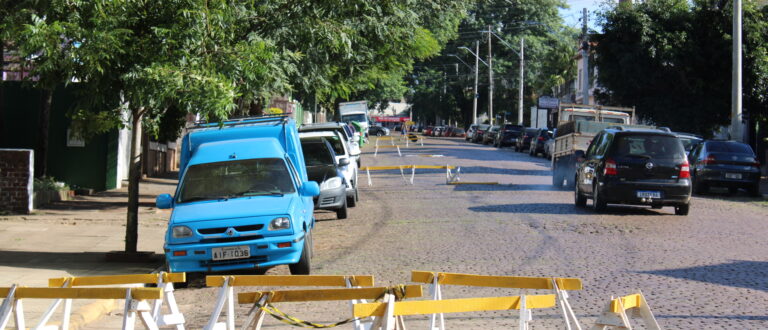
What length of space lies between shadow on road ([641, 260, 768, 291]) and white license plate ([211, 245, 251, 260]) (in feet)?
15.3

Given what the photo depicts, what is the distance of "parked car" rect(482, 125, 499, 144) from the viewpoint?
64469 millimetres

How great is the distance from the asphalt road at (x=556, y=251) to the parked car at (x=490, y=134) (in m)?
40.5

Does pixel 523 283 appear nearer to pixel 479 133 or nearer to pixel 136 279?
pixel 136 279

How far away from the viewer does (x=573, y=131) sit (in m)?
28.2

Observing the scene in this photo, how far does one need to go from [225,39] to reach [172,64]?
139 cm

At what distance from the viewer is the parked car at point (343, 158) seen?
19.8m

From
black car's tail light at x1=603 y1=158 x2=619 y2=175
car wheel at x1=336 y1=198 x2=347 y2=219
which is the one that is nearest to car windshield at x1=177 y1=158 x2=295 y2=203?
car wheel at x1=336 y1=198 x2=347 y2=219

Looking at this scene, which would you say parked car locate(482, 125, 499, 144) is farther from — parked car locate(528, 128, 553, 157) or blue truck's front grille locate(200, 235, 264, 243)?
blue truck's front grille locate(200, 235, 264, 243)

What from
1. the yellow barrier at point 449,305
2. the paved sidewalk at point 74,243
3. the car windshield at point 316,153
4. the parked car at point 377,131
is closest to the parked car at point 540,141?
the paved sidewalk at point 74,243

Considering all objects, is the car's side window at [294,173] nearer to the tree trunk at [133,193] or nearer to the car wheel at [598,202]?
the tree trunk at [133,193]

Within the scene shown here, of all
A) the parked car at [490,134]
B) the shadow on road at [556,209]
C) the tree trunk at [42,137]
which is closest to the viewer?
the shadow on road at [556,209]

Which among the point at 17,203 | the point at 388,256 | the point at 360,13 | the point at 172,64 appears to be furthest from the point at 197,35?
the point at 17,203

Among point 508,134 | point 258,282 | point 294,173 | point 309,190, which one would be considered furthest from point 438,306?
point 508,134

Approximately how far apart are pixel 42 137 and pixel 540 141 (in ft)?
96.2
